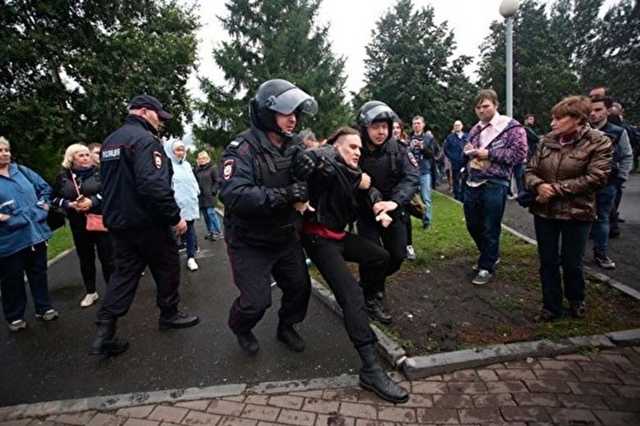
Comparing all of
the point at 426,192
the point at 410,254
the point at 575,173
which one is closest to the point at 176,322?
the point at 410,254

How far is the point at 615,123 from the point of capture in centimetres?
522

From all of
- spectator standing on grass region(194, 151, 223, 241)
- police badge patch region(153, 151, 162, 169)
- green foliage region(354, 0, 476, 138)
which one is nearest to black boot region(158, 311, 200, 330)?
police badge patch region(153, 151, 162, 169)

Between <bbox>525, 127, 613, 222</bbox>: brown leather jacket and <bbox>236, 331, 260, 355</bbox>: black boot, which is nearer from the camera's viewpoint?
<bbox>525, 127, 613, 222</bbox>: brown leather jacket

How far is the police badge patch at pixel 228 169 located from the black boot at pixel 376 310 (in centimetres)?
Answer: 190

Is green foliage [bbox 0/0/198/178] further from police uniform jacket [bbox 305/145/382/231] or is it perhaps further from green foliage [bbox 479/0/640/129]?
green foliage [bbox 479/0/640/129]

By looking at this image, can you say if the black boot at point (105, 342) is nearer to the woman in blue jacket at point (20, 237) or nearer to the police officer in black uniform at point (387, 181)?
the woman in blue jacket at point (20, 237)

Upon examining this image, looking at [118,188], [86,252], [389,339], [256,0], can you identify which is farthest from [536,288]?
[256,0]

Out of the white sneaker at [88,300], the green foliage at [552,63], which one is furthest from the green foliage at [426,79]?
the white sneaker at [88,300]

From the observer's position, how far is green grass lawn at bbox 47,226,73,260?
305 inches

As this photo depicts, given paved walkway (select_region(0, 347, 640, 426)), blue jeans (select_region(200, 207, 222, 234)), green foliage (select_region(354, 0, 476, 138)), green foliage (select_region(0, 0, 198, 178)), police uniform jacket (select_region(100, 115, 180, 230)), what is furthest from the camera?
green foliage (select_region(354, 0, 476, 138))

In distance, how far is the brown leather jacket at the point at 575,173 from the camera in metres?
3.11

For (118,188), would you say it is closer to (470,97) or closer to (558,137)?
(558,137)

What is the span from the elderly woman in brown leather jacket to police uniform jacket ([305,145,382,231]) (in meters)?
1.69

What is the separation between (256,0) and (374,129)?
68.2ft
